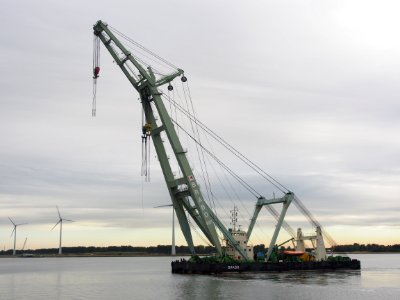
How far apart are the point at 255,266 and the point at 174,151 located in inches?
733

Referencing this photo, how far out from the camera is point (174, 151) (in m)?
63.9

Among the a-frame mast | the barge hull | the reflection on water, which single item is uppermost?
the a-frame mast

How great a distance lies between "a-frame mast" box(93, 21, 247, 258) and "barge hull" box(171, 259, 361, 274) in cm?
217

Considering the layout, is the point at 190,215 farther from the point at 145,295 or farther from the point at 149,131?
the point at 145,295

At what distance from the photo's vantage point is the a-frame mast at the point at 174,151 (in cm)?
6369

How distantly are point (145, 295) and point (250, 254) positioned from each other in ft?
84.9

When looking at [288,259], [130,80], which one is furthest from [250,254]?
[130,80]

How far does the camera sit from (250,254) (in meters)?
72.4

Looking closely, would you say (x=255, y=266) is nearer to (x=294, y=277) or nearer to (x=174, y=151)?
(x=294, y=277)

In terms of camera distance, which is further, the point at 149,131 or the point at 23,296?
the point at 149,131

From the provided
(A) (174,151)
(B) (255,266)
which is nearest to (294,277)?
(B) (255,266)

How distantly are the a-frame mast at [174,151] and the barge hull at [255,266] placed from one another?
2.17 m

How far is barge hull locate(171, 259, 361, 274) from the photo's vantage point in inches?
2618

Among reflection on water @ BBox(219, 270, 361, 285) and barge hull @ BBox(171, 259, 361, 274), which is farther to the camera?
barge hull @ BBox(171, 259, 361, 274)
